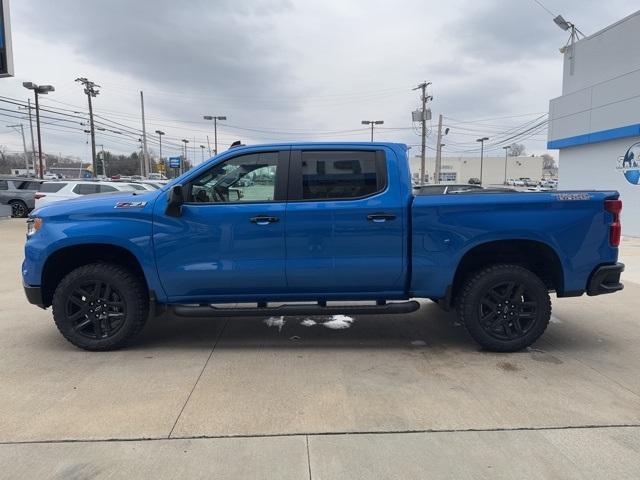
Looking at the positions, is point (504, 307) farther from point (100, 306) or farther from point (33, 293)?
point (33, 293)

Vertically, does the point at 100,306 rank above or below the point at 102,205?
below

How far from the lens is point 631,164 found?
1507 cm

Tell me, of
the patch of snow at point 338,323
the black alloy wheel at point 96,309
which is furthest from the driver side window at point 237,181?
the patch of snow at point 338,323

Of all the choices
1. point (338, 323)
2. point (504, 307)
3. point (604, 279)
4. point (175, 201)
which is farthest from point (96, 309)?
point (604, 279)

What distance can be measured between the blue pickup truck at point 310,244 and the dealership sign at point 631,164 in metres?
12.2

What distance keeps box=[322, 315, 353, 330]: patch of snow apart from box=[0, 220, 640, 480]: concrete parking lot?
0.40 ft

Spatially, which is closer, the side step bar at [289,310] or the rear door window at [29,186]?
the side step bar at [289,310]

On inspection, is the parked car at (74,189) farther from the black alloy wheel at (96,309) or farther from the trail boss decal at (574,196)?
A: the trail boss decal at (574,196)

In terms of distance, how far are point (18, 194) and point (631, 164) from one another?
940 inches

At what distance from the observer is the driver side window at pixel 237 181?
15.6 ft

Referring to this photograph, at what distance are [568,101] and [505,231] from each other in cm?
1581

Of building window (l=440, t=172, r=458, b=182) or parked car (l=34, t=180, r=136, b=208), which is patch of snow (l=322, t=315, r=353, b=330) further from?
building window (l=440, t=172, r=458, b=182)

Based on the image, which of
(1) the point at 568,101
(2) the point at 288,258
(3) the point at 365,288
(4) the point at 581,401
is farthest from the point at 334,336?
(1) the point at 568,101

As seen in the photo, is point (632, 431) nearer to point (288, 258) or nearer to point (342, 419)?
point (342, 419)
